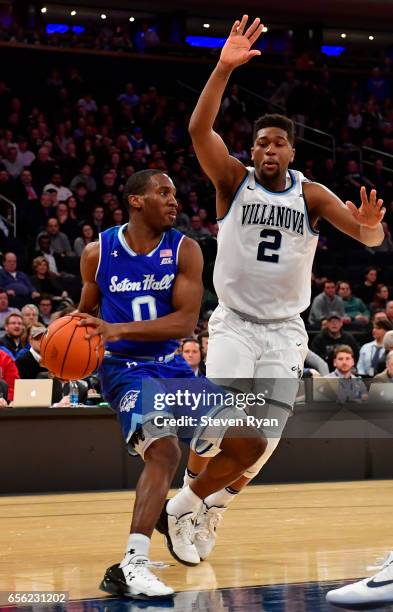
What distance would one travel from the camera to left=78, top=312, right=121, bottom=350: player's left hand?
501 cm

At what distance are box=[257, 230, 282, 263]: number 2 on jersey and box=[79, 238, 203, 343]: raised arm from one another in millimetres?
366

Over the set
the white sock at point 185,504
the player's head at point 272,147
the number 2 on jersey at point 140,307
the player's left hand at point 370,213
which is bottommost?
the white sock at point 185,504

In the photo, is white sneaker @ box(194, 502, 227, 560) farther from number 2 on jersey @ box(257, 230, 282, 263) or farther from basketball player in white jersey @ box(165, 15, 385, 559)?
number 2 on jersey @ box(257, 230, 282, 263)

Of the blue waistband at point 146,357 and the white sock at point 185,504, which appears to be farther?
the white sock at point 185,504

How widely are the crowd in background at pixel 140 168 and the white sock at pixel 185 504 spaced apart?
507cm

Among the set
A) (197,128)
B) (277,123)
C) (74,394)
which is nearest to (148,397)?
(197,128)

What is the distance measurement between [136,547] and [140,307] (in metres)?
1.16

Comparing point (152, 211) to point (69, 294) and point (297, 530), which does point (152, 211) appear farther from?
point (69, 294)

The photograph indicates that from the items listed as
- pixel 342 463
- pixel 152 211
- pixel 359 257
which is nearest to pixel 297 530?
pixel 152 211

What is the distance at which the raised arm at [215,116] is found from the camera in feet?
17.4

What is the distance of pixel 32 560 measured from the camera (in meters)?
5.80


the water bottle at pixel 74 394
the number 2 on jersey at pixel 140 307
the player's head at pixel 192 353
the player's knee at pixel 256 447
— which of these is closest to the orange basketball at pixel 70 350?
the number 2 on jersey at pixel 140 307

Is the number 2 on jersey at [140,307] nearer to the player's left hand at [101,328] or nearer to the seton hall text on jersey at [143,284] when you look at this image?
the seton hall text on jersey at [143,284]

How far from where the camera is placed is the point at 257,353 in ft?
18.6
